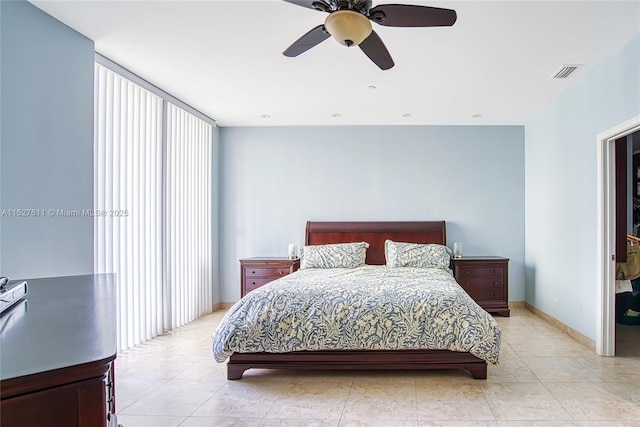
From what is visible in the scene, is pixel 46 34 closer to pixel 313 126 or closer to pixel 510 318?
pixel 313 126

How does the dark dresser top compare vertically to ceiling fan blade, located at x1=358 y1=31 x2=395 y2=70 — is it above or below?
below

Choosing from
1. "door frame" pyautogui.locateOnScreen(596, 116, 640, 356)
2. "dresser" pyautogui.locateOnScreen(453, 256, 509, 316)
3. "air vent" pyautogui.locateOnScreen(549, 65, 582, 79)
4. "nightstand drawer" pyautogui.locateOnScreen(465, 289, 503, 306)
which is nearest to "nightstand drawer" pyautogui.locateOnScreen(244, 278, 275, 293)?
"dresser" pyautogui.locateOnScreen(453, 256, 509, 316)

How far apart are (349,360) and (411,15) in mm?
2470

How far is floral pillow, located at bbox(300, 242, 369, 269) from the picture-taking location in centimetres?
485

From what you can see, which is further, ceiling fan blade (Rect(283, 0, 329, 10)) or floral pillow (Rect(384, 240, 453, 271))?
floral pillow (Rect(384, 240, 453, 271))

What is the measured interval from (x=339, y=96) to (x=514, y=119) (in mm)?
2622

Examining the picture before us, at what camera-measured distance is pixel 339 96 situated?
436cm

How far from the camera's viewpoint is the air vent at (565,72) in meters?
3.54

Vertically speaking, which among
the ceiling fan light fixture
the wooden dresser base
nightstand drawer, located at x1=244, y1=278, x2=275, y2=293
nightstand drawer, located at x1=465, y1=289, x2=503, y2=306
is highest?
the ceiling fan light fixture

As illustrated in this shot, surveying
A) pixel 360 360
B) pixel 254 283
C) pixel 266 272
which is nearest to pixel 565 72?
pixel 360 360

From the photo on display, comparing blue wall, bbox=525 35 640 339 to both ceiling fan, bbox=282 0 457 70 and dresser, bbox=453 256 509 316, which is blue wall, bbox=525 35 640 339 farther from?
ceiling fan, bbox=282 0 457 70

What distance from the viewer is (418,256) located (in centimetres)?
492

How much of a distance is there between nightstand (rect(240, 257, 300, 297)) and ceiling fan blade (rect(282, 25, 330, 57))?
3.05m

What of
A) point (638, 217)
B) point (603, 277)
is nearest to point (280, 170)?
point (603, 277)
